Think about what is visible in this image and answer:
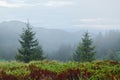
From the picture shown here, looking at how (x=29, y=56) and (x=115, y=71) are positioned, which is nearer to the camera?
(x=115, y=71)

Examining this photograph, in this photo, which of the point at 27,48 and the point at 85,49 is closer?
the point at 27,48

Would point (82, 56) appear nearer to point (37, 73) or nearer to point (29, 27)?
point (29, 27)

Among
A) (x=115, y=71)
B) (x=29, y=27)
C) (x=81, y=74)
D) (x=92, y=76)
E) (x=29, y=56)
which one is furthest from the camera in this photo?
(x=29, y=27)

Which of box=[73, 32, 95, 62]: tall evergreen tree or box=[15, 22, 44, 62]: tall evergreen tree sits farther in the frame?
box=[73, 32, 95, 62]: tall evergreen tree

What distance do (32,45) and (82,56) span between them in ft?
34.4

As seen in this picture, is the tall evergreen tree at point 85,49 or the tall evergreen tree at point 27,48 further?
the tall evergreen tree at point 85,49

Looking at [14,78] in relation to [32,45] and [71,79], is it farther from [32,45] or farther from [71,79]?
[32,45]

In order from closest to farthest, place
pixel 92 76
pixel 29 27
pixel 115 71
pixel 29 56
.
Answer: pixel 92 76 → pixel 115 71 → pixel 29 56 → pixel 29 27

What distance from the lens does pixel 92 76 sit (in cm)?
870

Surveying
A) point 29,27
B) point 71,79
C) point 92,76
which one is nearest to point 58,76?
point 71,79

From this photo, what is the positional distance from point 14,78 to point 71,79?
178 cm

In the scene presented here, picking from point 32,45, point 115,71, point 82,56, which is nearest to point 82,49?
point 82,56

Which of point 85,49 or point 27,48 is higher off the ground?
point 27,48

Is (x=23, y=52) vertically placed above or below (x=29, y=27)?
below
